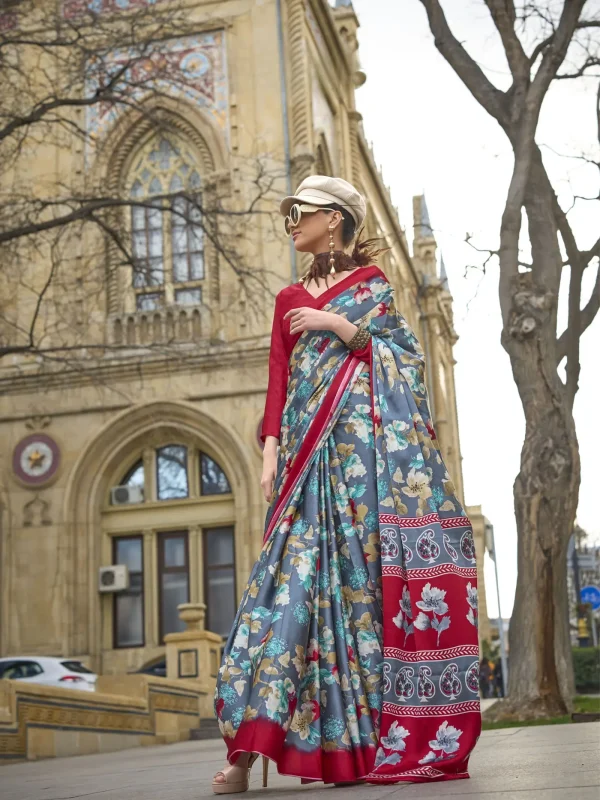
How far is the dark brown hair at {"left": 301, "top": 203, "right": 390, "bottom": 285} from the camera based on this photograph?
14.5 feet

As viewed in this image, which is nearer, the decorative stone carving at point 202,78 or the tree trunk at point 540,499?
the tree trunk at point 540,499

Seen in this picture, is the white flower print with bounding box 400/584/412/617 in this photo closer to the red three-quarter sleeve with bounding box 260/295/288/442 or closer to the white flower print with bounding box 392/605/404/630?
the white flower print with bounding box 392/605/404/630

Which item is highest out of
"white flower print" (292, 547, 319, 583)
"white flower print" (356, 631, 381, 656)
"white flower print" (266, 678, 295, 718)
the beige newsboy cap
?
the beige newsboy cap

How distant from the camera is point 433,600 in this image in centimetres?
381

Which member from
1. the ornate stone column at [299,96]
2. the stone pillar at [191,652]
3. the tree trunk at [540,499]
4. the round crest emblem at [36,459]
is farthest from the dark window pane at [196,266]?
the tree trunk at [540,499]

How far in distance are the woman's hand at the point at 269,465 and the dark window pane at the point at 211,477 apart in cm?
1820

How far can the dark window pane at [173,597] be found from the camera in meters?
22.2

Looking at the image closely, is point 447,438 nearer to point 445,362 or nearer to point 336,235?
point 445,362

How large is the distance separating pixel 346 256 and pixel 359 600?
1347 mm

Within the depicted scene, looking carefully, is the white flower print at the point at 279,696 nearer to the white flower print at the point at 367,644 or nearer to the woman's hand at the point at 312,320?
the white flower print at the point at 367,644

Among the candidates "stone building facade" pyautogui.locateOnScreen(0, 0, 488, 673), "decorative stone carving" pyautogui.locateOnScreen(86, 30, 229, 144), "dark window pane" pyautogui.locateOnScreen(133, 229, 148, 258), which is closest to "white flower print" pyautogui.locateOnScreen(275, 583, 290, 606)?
"stone building facade" pyautogui.locateOnScreen(0, 0, 488, 673)

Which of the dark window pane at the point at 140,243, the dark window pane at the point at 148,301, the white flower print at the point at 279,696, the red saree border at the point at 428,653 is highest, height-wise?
the dark window pane at the point at 140,243

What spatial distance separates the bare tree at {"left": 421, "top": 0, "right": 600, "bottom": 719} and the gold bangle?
21.7ft

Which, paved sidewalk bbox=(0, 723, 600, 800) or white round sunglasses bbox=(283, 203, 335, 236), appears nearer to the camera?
paved sidewalk bbox=(0, 723, 600, 800)
